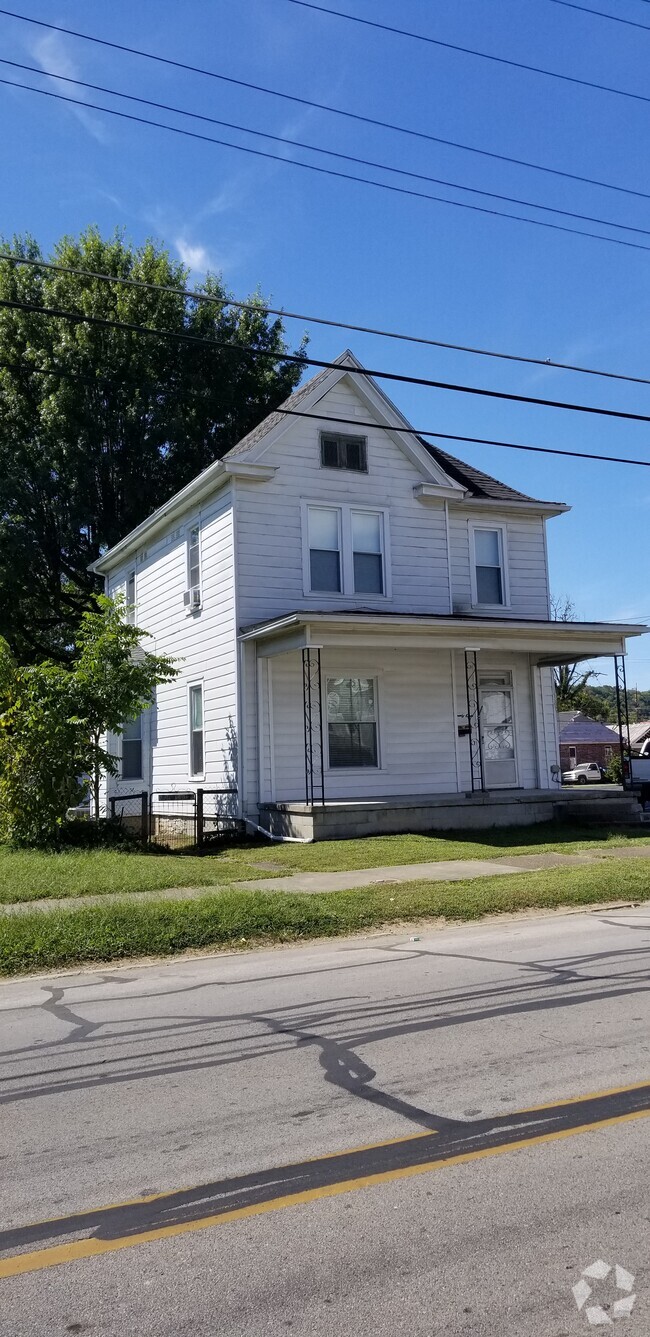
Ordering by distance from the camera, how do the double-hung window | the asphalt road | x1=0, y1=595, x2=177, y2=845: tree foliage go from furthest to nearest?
1. the double-hung window
2. x1=0, y1=595, x2=177, y2=845: tree foliage
3. the asphalt road

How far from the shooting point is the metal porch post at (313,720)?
→ 18.8 meters

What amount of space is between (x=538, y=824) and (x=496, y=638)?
360 cm

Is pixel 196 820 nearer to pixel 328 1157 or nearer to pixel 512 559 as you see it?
pixel 512 559

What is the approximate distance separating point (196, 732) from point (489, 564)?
7.29m

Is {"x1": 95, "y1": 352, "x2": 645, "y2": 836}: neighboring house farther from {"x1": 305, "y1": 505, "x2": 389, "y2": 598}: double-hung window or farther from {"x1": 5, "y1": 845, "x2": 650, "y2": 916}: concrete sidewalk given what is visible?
{"x1": 5, "y1": 845, "x2": 650, "y2": 916}: concrete sidewalk

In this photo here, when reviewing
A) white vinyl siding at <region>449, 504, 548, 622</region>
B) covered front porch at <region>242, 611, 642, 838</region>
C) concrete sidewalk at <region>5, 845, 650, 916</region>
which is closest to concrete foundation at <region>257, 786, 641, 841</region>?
covered front porch at <region>242, 611, 642, 838</region>

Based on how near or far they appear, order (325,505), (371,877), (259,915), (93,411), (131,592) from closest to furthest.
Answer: (259,915), (371,877), (325,505), (131,592), (93,411)

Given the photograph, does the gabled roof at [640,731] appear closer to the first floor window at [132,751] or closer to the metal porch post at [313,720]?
the first floor window at [132,751]

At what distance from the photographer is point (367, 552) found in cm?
2122

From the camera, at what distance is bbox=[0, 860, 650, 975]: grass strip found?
964 centimetres

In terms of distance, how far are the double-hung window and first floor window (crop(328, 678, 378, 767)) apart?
6.13 ft

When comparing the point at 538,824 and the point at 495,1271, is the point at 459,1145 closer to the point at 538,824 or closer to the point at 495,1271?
the point at 495,1271

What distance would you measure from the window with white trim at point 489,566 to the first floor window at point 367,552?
8.34 ft

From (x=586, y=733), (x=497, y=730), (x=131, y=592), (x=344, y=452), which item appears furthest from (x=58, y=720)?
(x=586, y=733)
